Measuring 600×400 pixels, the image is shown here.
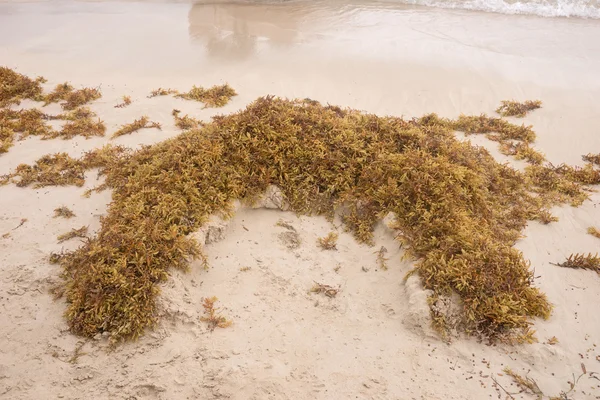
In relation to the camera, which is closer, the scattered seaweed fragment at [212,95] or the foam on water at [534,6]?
the scattered seaweed fragment at [212,95]

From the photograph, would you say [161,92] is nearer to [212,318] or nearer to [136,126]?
[136,126]

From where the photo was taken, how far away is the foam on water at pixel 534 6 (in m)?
12.8

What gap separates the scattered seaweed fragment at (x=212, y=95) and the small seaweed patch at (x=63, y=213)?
3.66 metres

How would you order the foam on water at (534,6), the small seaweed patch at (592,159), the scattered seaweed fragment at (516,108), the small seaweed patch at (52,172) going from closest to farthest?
the small seaweed patch at (52,172), the small seaweed patch at (592,159), the scattered seaweed fragment at (516,108), the foam on water at (534,6)

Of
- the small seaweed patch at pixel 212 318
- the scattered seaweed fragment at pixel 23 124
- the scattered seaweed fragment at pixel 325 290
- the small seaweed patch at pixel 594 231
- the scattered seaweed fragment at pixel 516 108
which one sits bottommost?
the small seaweed patch at pixel 212 318

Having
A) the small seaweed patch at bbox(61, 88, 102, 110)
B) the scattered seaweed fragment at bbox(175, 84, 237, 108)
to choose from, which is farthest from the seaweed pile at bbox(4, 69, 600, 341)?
the scattered seaweed fragment at bbox(175, 84, 237, 108)

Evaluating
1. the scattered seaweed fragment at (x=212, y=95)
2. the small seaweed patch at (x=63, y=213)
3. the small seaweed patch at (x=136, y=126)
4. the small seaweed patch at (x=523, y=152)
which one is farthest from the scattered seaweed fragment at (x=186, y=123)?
the small seaweed patch at (x=523, y=152)

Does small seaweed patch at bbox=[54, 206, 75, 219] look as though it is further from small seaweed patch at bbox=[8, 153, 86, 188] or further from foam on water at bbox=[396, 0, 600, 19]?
foam on water at bbox=[396, 0, 600, 19]

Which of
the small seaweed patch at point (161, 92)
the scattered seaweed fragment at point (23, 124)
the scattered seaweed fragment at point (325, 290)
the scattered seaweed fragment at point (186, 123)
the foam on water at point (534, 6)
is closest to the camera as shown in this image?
the scattered seaweed fragment at point (325, 290)

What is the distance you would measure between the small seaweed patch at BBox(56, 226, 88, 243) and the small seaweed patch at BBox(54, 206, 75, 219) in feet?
1.18

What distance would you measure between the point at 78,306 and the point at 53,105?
19.3ft

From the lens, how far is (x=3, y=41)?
34.4 feet

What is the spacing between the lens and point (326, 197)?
504 centimetres

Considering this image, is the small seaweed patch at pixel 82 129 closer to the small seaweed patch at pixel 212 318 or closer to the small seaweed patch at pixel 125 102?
the small seaweed patch at pixel 125 102
